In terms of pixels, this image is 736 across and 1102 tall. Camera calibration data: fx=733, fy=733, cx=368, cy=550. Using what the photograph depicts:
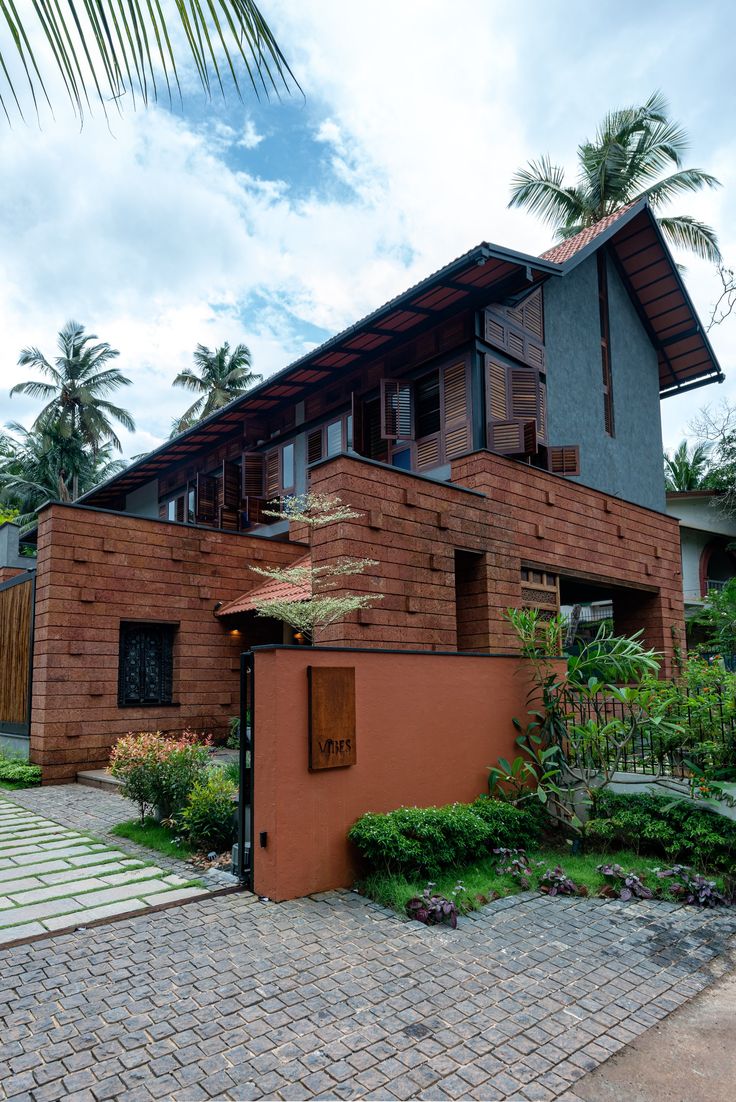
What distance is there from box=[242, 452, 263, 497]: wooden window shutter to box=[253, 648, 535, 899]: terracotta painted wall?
8.90 metres

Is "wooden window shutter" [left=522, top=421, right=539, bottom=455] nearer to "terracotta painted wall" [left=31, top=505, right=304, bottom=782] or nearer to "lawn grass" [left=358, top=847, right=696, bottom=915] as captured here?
"terracotta painted wall" [left=31, top=505, right=304, bottom=782]

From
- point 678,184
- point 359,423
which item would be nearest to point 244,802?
point 359,423

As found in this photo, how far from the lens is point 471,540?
969cm

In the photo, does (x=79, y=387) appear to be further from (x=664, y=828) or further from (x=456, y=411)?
(x=664, y=828)

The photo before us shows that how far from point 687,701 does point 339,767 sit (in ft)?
11.5

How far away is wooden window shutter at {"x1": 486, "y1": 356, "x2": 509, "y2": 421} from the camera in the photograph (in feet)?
35.8

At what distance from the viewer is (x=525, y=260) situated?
1029 cm

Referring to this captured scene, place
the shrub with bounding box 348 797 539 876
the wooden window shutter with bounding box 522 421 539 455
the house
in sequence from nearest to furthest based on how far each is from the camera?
the shrub with bounding box 348 797 539 876 < the house < the wooden window shutter with bounding box 522 421 539 455

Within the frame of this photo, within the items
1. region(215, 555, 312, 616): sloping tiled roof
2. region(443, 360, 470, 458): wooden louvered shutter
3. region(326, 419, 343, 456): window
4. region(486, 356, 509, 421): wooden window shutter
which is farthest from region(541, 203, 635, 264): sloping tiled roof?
region(215, 555, 312, 616): sloping tiled roof

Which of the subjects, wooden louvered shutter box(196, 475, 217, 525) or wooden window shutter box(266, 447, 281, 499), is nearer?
wooden window shutter box(266, 447, 281, 499)

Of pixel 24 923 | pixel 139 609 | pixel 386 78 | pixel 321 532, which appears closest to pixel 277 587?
pixel 139 609

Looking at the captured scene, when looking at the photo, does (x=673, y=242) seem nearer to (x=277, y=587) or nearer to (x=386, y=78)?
(x=277, y=587)

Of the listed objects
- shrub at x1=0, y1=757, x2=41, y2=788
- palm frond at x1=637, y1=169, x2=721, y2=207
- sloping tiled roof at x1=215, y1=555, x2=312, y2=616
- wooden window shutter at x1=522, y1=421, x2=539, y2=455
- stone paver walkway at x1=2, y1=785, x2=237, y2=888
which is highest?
palm frond at x1=637, y1=169, x2=721, y2=207

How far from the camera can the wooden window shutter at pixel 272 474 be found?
14.9 metres
